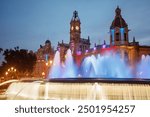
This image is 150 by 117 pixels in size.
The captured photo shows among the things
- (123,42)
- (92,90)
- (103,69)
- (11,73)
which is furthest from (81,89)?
(123,42)

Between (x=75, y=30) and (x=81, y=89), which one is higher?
(x=75, y=30)

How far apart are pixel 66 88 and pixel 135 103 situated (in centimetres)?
266

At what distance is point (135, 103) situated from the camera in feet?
32.0

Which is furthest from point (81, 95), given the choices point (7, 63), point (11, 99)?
point (7, 63)

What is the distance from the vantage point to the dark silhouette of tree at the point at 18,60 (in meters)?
32.5

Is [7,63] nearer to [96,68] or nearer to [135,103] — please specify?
[96,68]

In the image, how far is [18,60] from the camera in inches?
1284

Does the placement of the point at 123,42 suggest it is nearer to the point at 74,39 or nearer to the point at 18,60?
the point at 18,60

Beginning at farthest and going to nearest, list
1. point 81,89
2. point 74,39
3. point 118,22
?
point 74,39 < point 118,22 < point 81,89

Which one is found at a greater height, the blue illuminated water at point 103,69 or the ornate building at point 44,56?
the ornate building at point 44,56

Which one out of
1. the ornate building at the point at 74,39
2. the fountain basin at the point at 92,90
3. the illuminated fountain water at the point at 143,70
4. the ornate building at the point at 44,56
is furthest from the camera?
the ornate building at the point at 44,56

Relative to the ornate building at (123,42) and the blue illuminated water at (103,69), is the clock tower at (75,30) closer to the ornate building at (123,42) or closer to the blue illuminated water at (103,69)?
the blue illuminated water at (103,69)

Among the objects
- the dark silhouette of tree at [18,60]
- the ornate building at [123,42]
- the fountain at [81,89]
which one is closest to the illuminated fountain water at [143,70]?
the ornate building at [123,42]

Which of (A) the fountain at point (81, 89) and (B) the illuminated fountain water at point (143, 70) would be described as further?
(B) the illuminated fountain water at point (143, 70)
